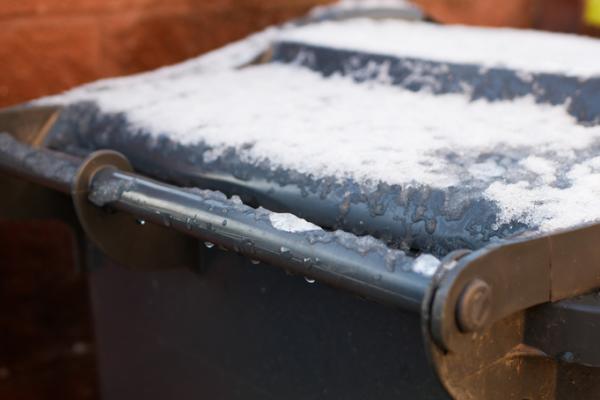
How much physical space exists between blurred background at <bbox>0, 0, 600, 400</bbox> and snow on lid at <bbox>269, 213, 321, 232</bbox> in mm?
1131

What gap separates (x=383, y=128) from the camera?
3.35ft

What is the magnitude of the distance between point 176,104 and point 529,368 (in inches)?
27.3

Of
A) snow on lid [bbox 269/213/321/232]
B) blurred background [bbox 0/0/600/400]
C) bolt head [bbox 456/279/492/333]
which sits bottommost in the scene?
blurred background [bbox 0/0/600/400]

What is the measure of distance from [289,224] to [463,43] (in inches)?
28.5

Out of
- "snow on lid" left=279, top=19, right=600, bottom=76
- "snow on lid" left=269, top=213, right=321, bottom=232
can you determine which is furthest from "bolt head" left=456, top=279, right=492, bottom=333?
"snow on lid" left=279, top=19, right=600, bottom=76

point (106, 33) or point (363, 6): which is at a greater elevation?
point (363, 6)

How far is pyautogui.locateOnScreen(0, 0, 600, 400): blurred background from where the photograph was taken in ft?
5.63

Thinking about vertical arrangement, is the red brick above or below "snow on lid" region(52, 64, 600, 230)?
below

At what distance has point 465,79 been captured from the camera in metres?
1.16

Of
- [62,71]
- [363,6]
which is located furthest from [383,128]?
[62,71]

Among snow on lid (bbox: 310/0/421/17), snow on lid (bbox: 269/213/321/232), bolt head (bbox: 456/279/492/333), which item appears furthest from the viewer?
snow on lid (bbox: 310/0/421/17)

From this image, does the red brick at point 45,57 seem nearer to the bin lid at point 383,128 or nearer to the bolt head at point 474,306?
the bin lid at point 383,128

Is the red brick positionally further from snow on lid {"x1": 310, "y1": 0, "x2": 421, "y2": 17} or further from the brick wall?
snow on lid {"x1": 310, "y1": 0, "x2": 421, "y2": 17}

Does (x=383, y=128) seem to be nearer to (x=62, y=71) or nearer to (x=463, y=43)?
(x=463, y=43)
